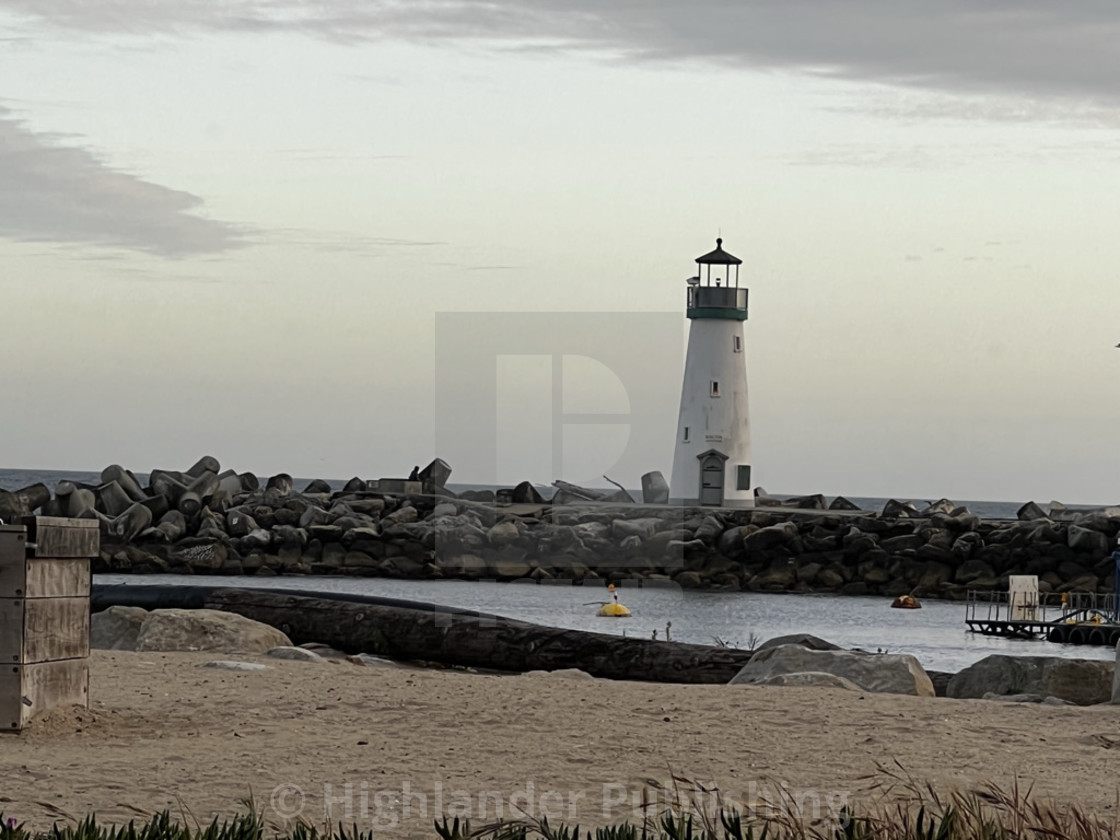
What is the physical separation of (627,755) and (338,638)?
8.04 meters

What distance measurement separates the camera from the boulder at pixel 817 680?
33.4 ft

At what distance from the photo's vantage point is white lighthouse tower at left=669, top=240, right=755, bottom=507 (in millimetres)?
43000

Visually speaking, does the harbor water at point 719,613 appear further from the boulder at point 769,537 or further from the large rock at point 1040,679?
the large rock at point 1040,679

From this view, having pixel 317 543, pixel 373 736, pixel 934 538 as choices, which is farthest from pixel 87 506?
pixel 373 736

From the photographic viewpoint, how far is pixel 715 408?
141ft

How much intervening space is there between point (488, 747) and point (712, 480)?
1404 inches

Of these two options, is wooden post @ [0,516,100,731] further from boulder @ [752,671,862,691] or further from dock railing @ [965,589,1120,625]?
dock railing @ [965,589,1120,625]

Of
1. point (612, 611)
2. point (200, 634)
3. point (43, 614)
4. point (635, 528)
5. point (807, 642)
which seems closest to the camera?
point (43, 614)

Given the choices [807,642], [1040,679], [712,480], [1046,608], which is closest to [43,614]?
[1040,679]

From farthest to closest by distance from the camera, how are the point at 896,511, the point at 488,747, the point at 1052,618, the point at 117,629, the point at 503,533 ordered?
the point at 896,511
the point at 1052,618
the point at 503,533
the point at 117,629
the point at 488,747

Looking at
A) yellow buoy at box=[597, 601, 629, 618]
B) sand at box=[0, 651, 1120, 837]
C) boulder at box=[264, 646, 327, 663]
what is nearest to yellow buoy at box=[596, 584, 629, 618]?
yellow buoy at box=[597, 601, 629, 618]

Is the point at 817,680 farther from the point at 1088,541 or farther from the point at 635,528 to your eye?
the point at 1088,541

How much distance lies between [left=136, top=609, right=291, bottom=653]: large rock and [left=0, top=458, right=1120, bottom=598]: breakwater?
2234 cm

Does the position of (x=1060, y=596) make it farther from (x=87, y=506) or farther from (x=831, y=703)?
(x=831, y=703)
